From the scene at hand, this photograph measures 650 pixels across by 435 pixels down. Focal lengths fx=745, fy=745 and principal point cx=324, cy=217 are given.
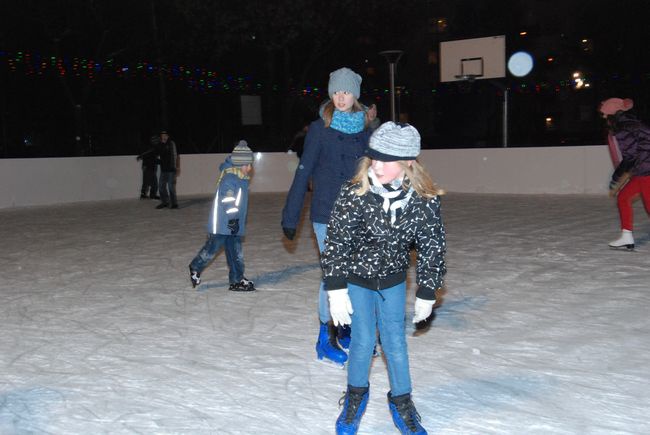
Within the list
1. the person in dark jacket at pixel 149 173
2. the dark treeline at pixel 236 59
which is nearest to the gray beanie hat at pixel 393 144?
the person in dark jacket at pixel 149 173

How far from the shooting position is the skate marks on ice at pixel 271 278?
6.20 metres

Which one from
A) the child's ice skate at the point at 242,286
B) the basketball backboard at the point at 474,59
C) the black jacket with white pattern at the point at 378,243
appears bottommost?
the child's ice skate at the point at 242,286

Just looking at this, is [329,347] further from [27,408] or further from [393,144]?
[393,144]

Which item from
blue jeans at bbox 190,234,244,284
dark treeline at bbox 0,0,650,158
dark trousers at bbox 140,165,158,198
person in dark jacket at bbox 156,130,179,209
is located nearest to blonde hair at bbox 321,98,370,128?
blue jeans at bbox 190,234,244,284

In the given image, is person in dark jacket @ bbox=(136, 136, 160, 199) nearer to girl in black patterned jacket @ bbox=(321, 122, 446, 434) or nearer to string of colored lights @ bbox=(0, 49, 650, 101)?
string of colored lights @ bbox=(0, 49, 650, 101)

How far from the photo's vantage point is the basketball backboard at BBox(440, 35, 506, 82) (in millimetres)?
17938

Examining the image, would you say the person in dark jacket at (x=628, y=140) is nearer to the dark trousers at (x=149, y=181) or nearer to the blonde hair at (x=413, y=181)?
the blonde hair at (x=413, y=181)

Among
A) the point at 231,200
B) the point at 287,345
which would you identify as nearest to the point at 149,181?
the point at 231,200

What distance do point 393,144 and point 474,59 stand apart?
16.4 m

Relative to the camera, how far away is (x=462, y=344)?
14.0ft

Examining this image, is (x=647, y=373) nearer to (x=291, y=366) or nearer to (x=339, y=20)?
(x=291, y=366)

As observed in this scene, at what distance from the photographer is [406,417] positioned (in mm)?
2900

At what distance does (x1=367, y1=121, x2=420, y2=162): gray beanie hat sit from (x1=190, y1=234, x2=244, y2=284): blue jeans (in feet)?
10.7

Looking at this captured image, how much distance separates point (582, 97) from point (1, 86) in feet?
85.5
